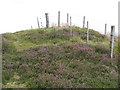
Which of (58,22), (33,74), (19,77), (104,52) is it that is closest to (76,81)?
(33,74)

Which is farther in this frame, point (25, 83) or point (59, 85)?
point (25, 83)

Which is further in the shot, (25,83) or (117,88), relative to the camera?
(25,83)

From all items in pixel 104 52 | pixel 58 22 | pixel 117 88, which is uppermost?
pixel 58 22

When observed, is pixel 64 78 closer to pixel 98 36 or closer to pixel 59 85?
pixel 59 85

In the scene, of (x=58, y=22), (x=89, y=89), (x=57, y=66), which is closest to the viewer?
(x=89, y=89)

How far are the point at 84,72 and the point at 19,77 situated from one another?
387 cm

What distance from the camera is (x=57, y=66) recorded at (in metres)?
10.5

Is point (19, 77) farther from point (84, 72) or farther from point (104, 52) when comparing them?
point (104, 52)

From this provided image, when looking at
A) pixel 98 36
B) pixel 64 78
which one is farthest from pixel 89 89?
pixel 98 36

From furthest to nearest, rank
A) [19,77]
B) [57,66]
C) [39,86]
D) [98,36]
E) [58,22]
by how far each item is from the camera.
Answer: [58,22] → [98,36] → [57,66] → [19,77] → [39,86]

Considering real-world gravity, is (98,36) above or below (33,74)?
above

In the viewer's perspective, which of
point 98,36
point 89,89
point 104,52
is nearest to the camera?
point 89,89

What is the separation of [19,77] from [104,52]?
7.01 meters

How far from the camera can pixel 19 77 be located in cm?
967
